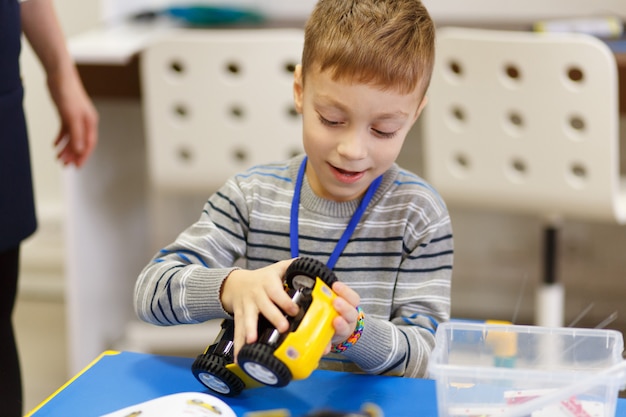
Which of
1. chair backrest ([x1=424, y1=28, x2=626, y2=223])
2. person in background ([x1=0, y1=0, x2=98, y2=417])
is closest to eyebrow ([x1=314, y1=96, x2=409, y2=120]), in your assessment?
person in background ([x1=0, y1=0, x2=98, y2=417])

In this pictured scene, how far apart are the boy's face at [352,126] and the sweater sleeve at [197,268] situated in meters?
0.14

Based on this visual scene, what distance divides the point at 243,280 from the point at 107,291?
1579 mm

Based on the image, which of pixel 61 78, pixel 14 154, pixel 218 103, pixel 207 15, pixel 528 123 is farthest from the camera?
pixel 207 15

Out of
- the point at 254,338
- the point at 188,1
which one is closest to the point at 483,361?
the point at 254,338

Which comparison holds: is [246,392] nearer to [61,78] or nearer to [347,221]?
[347,221]

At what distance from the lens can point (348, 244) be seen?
3.58 ft

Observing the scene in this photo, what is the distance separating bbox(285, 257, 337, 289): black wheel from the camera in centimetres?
83

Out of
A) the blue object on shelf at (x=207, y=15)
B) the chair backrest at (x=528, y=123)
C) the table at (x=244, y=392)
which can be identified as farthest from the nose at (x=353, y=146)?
the blue object on shelf at (x=207, y=15)

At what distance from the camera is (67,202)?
7.25 ft

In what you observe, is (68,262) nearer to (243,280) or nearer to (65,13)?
(65,13)

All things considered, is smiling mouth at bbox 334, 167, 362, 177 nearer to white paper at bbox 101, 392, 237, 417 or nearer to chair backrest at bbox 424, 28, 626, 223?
white paper at bbox 101, 392, 237, 417

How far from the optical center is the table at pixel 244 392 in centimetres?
89

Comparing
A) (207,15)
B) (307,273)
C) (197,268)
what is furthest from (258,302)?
(207,15)

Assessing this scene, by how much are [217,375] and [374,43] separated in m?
0.38
